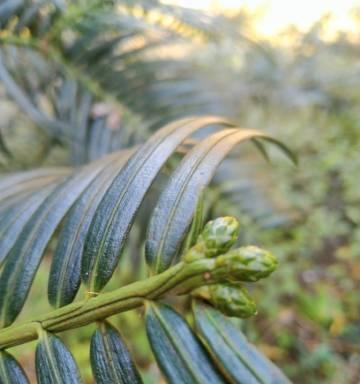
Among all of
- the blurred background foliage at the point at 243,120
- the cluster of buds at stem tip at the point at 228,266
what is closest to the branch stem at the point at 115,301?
the cluster of buds at stem tip at the point at 228,266

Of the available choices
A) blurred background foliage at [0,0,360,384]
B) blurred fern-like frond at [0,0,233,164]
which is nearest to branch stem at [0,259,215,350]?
blurred background foliage at [0,0,360,384]

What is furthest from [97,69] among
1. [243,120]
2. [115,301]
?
[243,120]

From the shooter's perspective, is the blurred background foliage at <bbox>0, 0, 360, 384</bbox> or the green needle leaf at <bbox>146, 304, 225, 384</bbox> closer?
the green needle leaf at <bbox>146, 304, 225, 384</bbox>

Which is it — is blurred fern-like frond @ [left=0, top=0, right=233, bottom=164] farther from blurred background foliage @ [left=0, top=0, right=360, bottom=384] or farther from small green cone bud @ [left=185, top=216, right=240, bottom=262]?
small green cone bud @ [left=185, top=216, right=240, bottom=262]

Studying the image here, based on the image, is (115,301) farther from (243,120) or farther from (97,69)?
(243,120)

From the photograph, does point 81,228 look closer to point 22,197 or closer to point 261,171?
point 22,197

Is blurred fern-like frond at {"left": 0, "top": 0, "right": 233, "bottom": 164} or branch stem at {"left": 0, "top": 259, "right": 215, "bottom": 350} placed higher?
blurred fern-like frond at {"left": 0, "top": 0, "right": 233, "bottom": 164}

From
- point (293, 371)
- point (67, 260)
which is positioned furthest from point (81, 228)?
point (293, 371)
